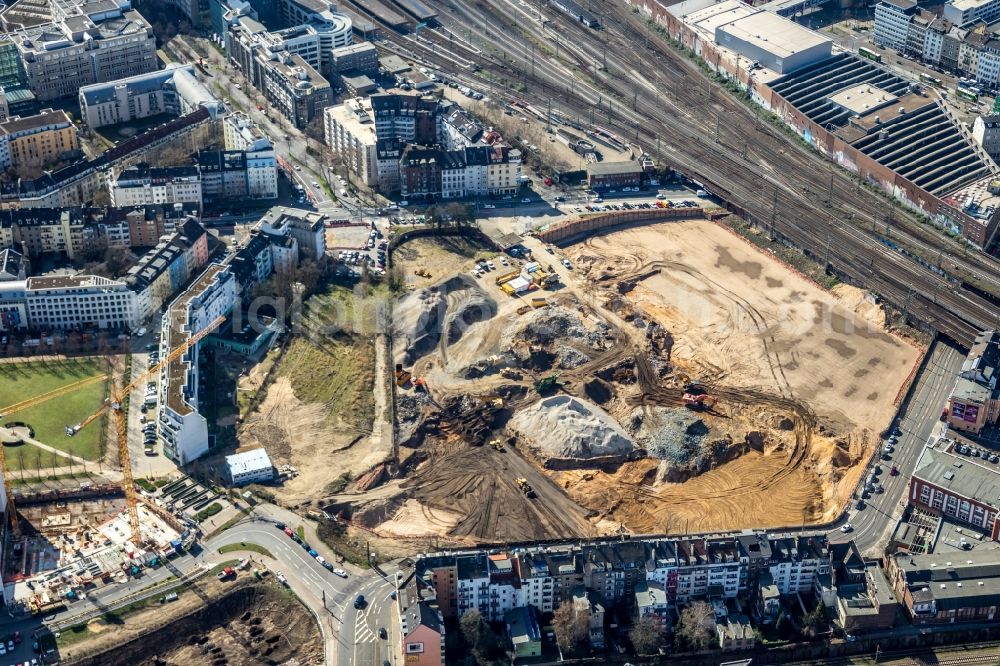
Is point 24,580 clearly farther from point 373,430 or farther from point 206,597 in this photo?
point 373,430

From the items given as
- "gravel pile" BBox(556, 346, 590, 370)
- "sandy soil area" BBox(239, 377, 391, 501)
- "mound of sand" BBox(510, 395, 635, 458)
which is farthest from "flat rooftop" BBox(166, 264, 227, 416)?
"gravel pile" BBox(556, 346, 590, 370)

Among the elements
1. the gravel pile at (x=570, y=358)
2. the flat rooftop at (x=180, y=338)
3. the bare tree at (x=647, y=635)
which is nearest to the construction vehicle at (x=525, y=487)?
the gravel pile at (x=570, y=358)

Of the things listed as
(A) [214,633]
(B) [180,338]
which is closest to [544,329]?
(B) [180,338]

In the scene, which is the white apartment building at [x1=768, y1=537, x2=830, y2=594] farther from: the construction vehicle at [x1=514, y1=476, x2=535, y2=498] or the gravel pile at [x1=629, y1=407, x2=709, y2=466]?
the construction vehicle at [x1=514, y1=476, x2=535, y2=498]

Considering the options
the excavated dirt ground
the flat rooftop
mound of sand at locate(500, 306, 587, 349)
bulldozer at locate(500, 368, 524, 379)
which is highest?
the flat rooftop

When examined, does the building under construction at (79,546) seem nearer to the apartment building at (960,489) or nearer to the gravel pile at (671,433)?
the gravel pile at (671,433)

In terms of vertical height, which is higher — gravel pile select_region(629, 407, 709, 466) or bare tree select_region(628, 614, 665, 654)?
gravel pile select_region(629, 407, 709, 466)

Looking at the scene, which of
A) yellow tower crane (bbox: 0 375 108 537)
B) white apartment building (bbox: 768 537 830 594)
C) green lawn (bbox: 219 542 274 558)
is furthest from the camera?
yellow tower crane (bbox: 0 375 108 537)

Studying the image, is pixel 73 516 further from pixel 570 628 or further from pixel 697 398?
pixel 697 398
